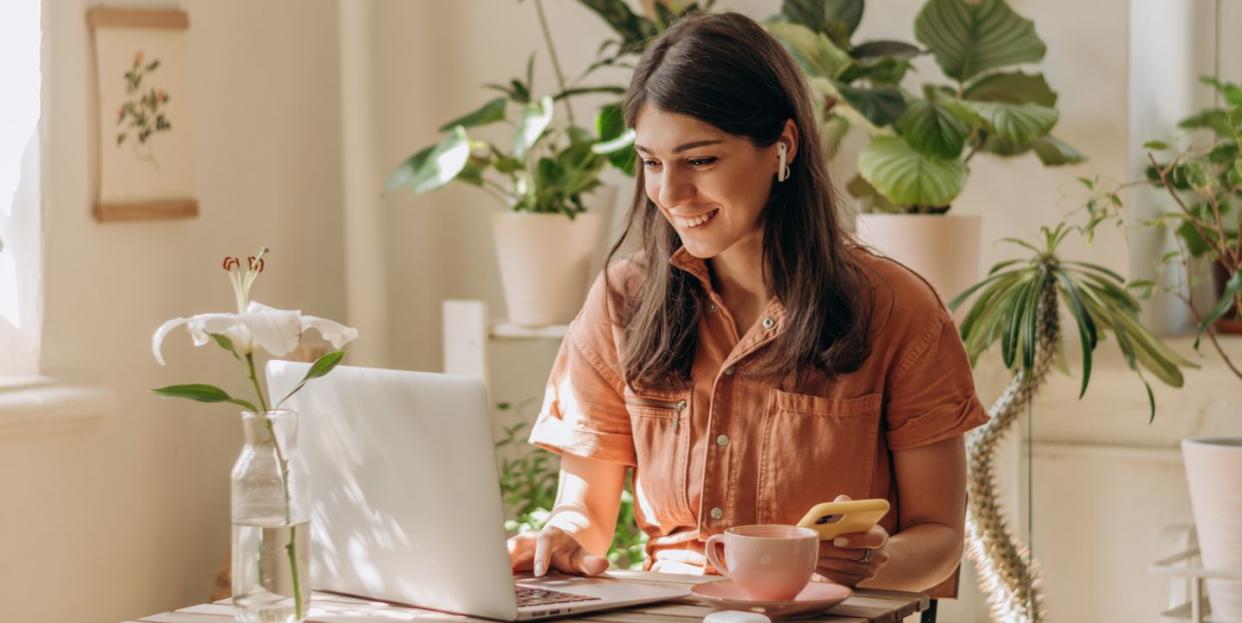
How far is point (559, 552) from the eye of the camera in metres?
1.68

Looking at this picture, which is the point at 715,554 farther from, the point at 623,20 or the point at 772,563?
the point at 623,20

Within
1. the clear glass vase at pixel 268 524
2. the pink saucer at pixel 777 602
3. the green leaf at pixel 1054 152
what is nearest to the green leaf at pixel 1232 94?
the green leaf at pixel 1054 152

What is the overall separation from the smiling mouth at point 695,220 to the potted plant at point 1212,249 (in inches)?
42.1

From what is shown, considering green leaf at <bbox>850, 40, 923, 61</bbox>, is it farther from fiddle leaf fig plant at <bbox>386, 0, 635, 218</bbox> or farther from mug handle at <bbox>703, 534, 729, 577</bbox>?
mug handle at <bbox>703, 534, 729, 577</bbox>

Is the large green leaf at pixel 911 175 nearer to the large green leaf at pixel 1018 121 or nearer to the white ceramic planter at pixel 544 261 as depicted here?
the large green leaf at pixel 1018 121

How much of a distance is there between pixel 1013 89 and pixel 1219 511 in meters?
0.92

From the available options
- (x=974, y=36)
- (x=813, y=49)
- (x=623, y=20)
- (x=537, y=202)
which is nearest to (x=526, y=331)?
(x=537, y=202)

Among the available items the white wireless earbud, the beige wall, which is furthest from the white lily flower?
the beige wall

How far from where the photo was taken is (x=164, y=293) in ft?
9.89

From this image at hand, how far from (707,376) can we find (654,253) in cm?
20

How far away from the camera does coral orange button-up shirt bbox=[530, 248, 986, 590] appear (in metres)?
1.83

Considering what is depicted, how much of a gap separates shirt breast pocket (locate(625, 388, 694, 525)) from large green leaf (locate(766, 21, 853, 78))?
1.16m

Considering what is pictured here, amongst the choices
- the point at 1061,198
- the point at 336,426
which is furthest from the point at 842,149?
the point at 336,426

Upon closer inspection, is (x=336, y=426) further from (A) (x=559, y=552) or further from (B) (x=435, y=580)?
(A) (x=559, y=552)
